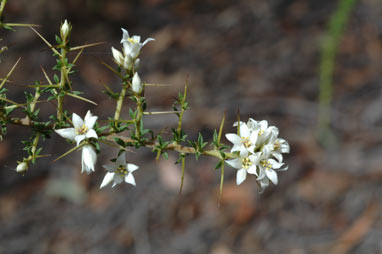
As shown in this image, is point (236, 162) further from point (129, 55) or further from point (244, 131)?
point (129, 55)

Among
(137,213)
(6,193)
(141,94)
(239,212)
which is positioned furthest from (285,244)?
(141,94)

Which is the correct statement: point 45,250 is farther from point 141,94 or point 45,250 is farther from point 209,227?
point 141,94

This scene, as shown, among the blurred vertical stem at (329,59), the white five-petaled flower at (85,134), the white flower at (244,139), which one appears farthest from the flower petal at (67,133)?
the blurred vertical stem at (329,59)

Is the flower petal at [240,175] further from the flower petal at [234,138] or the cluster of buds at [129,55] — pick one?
the cluster of buds at [129,55]

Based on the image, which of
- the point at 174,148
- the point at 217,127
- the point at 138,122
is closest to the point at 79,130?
the point at 138,122

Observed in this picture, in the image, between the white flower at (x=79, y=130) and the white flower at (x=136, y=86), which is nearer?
the white flower at (x=79, y=130)

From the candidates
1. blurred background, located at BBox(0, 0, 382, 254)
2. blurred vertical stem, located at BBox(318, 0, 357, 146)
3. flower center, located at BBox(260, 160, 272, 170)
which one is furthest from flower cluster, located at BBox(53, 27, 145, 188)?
blurred background, located at BBox(0, 0, 382, 254)
